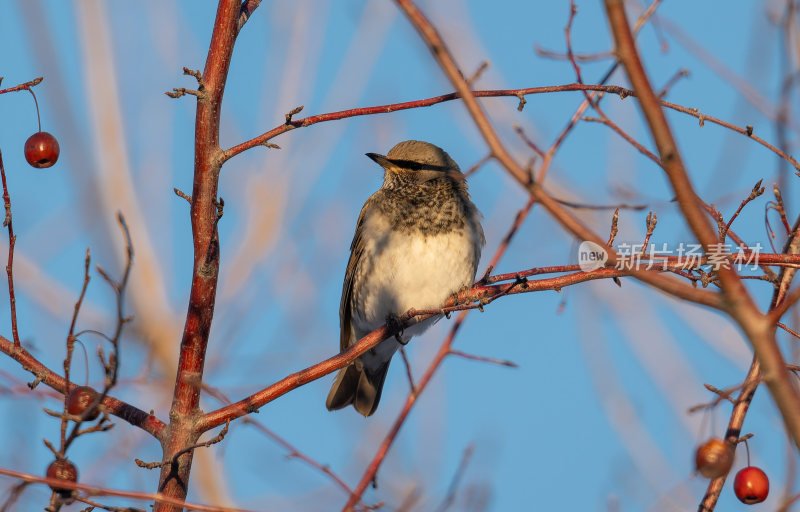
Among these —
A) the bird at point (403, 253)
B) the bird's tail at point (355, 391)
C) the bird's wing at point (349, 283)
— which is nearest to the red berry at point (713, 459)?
the bird at point (403, 253)

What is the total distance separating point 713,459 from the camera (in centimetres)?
311

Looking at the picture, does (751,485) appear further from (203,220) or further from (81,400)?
(81,400)

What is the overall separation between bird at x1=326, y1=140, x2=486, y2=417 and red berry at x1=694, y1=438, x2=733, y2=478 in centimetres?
273

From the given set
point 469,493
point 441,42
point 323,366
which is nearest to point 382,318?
point 469,493

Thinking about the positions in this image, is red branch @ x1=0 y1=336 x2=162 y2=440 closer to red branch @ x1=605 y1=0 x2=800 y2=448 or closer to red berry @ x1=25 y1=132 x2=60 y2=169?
red berry @ x1=25 y1=132 x2=60 y2=169

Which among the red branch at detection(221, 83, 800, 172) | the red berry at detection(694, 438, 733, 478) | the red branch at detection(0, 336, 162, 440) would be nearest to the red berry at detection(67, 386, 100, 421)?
the red branch at detection(0, 336, 162, 440)

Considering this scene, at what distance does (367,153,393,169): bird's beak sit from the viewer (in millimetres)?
6539

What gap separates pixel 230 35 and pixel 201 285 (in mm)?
1029

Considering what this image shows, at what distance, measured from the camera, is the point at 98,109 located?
909 cm

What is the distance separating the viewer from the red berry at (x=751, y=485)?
375cm

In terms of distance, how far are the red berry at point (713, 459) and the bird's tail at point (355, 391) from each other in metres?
3.79

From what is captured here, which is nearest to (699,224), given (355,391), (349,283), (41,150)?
(41,150)

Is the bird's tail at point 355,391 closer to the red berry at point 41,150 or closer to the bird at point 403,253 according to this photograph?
the bird at point 403,253

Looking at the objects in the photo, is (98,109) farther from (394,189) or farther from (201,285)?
(201,285)
